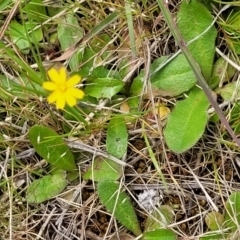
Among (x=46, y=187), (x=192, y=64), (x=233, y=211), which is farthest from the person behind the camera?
(x=46, y=187)

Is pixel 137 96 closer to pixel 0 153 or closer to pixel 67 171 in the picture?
pixel 67 171

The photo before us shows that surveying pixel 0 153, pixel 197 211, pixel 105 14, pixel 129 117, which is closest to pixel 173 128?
pixel 129 117

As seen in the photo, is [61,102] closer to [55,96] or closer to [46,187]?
[55,96]

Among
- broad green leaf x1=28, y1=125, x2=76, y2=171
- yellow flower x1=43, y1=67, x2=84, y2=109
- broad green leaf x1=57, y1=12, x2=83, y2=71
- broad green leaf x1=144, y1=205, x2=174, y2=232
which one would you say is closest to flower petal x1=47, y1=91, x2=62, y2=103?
yellow flower x1=43, y1=67, x2=84, y2=109

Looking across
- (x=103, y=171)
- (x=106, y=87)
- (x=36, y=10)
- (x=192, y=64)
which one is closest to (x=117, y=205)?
(x=103, y=171)

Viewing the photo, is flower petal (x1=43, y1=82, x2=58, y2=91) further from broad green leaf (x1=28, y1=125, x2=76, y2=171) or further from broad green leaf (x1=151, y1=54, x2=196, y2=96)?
broad green leaf (x1=151, y1=54, x2=196, y2=96)

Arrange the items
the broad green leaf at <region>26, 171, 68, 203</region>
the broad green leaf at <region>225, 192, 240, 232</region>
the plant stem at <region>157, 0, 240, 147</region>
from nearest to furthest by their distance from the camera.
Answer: the plant stem at <region>157, 0, 240, 147</region>, the broad green leaf at <region>225, 192, 240, 232</region>, the broad green leaf at <region>26, 171, 68, 203</region>

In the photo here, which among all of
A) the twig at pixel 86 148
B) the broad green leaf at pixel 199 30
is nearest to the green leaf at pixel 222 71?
the broad green leaf at pixel 199 30
